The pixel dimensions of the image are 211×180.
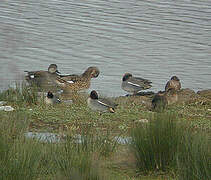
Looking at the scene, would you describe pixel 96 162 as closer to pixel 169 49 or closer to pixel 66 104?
pixel 66 104

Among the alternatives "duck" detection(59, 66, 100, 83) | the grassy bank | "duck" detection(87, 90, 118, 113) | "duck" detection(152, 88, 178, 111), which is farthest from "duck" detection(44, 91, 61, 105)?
"duck" detection(59, 66, 100, 83)

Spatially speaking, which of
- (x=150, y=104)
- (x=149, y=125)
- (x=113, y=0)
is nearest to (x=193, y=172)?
(x=149, y=125)

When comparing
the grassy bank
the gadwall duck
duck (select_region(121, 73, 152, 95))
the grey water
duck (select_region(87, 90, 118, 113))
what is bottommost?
the grassy bank

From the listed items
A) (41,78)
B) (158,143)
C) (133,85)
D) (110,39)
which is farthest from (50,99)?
(110,39)

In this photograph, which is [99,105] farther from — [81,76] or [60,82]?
[81,76]

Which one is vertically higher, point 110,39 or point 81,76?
point 110,39

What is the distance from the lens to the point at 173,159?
8.34m

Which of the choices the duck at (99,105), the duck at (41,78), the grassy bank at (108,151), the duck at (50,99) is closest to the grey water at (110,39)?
the duck at (41,78)

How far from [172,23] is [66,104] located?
48.6ft

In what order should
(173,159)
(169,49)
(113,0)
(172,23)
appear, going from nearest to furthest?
(173,159) < (169,49) < (172,23) < (113,0)

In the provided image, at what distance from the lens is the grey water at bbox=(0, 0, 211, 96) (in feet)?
63.7

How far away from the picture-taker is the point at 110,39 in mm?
24438

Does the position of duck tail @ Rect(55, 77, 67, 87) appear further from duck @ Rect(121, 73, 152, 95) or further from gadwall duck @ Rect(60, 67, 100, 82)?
duck @ Rect(121, 73, 152, 95)

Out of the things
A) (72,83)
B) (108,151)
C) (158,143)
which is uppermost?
(72,83)
